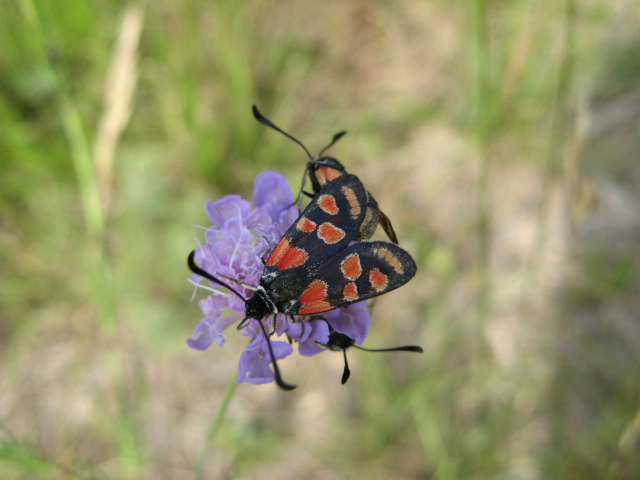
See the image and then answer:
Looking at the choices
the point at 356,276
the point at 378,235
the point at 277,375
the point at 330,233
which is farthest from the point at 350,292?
the point at 378,235

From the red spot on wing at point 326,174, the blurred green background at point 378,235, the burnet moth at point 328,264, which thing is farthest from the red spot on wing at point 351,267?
the blurred green background at point 378,235

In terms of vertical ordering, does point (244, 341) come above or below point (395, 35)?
below

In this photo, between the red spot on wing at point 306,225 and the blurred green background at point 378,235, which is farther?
the blurred green background at point 378,235

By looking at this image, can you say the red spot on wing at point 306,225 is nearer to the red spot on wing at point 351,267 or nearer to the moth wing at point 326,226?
the moth wing at point 326,226

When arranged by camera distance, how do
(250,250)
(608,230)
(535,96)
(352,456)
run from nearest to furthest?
(250,250) < (352,456) < (608,230) < (535,96)

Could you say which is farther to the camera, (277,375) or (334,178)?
(334,178)

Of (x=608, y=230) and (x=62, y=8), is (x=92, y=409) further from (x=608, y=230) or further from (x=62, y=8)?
(x=608, y=230)

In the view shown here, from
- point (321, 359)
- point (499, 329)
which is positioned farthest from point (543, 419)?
point (321, 359)

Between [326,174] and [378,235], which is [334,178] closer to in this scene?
[326,174]
